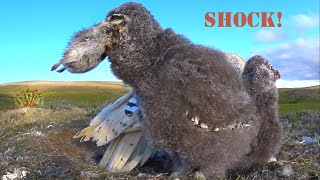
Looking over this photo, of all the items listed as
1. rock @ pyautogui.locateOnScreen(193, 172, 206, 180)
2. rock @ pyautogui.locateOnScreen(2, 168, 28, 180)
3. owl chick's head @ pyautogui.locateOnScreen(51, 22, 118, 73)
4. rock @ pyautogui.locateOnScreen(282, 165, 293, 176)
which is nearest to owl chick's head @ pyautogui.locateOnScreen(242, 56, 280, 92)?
rock @ pyautogui.locateOnScreen(282, 165, 293, 176)

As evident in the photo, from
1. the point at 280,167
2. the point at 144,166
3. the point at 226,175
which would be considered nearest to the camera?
the point at 226,175

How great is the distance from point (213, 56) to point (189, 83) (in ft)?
1.39

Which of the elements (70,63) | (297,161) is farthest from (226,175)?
(70,63)

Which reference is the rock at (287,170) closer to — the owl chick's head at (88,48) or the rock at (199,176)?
the rock at (199,176)

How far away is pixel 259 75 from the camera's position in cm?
486

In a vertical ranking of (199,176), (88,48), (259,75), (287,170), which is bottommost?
(287,170)

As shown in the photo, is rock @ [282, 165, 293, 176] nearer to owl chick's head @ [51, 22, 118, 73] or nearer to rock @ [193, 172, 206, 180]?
rock @ [193, 172, 206, 180]

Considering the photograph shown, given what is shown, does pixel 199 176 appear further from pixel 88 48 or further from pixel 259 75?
pixel 88 48

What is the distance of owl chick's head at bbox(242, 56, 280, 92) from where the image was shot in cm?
485

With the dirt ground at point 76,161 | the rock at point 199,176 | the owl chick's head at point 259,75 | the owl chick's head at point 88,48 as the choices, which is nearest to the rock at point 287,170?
Result: the dirt ground at point 76,161

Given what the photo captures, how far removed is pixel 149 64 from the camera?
4129mm

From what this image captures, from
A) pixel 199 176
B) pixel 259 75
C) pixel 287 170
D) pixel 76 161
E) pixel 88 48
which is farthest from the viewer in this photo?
pixel 76 161

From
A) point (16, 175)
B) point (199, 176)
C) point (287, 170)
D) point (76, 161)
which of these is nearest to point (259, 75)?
point (287, 170)

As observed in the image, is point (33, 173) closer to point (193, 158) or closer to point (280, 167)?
point (193, 158)
